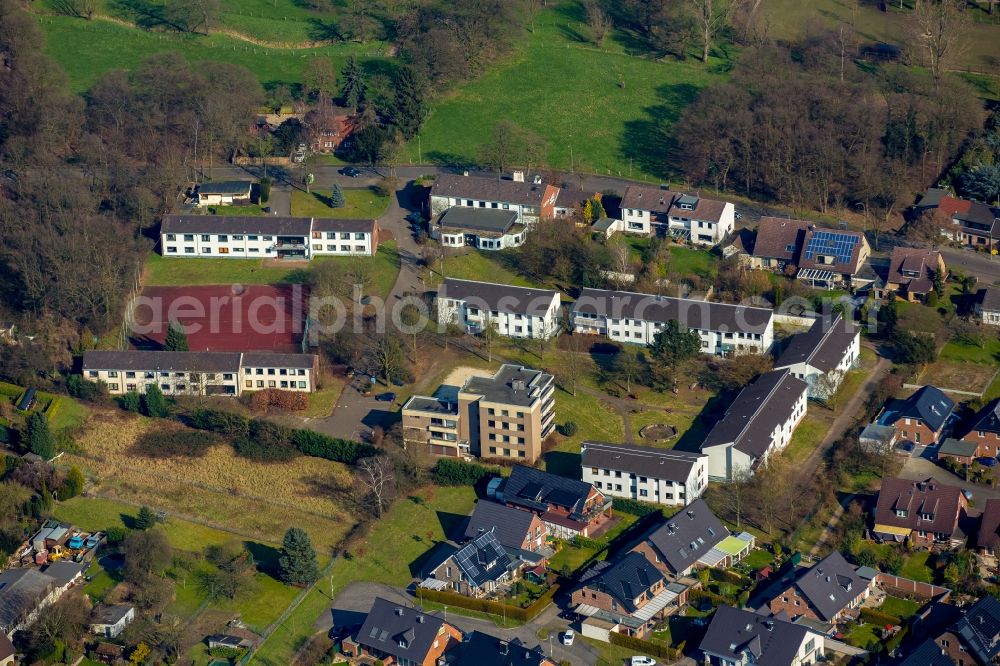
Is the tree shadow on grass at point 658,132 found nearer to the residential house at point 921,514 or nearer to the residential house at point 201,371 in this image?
the residential house at point 201,371

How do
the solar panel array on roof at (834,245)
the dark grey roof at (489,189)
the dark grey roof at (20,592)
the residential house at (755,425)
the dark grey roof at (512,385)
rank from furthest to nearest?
the dark grey roof at (489,189) < the solar panel array on roof at (834,245) < the dark grey roof at (512,385) < the residential house at (755,425) < the dark grey roof at (20,592)

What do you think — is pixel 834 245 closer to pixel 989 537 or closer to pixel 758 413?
pixel 758 413

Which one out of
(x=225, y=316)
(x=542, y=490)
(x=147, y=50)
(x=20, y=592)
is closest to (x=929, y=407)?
(x=542, y=490)

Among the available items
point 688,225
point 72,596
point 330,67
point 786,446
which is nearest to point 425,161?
point 330,67

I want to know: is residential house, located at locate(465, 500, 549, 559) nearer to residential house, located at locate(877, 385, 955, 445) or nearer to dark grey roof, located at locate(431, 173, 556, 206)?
residential house, located at locate(877, 385, 955, 445)

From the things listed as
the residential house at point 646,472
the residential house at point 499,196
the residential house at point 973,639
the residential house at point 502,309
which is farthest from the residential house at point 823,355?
the residential house at point 973,639
